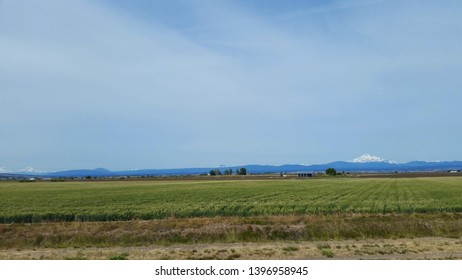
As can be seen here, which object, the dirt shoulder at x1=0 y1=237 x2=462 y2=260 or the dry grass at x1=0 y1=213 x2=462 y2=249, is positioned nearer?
the dirt shoulder at x1=0 y1=237 x2=462 y2=260

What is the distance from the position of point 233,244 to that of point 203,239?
229 centimetres

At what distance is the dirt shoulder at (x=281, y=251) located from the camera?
1515 centimetres

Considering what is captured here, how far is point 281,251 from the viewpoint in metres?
16.1

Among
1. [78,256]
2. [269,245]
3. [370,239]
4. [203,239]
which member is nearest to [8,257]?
[78,256]

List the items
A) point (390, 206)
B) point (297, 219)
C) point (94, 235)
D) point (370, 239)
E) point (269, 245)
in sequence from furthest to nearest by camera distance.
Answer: point (390, 206)
point (297, 219)
point (94, 235)
point (370, 239)
point (269, 245)

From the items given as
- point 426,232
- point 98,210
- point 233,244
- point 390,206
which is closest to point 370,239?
point 426,232

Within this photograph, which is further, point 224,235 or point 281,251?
point 224,235

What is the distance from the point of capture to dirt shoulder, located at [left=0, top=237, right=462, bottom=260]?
15.1m

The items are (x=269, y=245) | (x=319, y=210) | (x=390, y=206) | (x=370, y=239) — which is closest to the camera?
(x=269, y=245)

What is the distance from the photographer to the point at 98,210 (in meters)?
38.7

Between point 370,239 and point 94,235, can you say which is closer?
point 370,239

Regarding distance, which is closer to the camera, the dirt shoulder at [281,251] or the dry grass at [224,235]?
the dirt shoulder at [281,251]

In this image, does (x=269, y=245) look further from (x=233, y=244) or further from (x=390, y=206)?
(x=390, y=206)

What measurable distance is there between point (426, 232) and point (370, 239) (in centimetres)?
352
